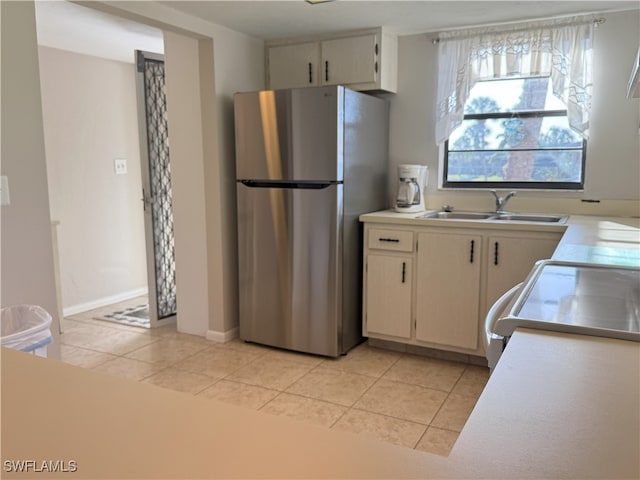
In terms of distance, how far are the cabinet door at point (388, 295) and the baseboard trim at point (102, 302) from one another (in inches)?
97.7

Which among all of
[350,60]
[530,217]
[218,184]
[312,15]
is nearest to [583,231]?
[530,217]

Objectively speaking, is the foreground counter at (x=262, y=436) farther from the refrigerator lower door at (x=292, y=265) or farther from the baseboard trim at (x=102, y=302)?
the baseboard trim at (x=102, y=302)

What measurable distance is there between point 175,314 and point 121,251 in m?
1.02

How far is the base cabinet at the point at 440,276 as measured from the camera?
2941mm

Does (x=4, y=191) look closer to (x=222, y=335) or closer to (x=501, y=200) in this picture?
(x=222, y=335)

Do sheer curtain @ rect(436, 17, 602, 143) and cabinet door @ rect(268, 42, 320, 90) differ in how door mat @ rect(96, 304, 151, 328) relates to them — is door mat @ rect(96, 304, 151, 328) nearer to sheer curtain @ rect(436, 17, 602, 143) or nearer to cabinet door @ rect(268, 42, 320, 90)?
cabinet door @ rect(268, 42, 320, 90)

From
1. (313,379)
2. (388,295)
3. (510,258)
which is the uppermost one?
(510,258)

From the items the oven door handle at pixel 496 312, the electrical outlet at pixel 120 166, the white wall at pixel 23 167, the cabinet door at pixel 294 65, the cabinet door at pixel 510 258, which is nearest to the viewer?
the oven door handle at pixel 496 312

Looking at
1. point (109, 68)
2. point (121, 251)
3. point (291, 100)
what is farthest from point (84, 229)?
point (291, 100)

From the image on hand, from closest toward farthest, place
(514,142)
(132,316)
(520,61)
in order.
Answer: (520,61) → (514,142) → (132,316)

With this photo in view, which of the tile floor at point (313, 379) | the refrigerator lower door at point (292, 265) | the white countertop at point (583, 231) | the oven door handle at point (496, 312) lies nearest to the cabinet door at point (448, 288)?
the white countertop at point (583, 231)

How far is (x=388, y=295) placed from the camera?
10.9 ft

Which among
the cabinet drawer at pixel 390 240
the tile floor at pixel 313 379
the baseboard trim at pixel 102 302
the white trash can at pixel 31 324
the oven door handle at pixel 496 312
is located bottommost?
the tile floor at pixel 313 379

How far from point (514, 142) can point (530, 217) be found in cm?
53
